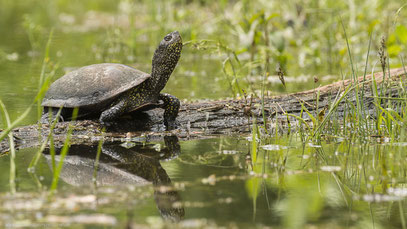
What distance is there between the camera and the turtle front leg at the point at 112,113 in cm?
500

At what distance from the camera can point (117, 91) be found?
507cm

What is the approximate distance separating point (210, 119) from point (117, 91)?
932 mm

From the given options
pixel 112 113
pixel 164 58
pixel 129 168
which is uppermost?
pixel 164 58

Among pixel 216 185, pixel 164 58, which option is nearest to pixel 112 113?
pixel 164 58

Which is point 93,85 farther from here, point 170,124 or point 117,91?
point 170,124

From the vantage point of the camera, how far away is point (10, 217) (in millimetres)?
2779

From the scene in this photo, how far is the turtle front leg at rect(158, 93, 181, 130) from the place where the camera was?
514cm

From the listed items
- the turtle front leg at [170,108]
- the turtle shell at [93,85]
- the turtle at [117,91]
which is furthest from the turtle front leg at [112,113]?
the turtle front leg at [170,108]

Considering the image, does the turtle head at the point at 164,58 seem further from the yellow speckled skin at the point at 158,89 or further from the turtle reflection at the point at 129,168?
the turtle reflection at the point at 129,168

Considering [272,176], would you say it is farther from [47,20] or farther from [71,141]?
[47,20]

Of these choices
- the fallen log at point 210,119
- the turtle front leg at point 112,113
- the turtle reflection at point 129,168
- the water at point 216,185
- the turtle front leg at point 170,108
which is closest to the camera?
the water at point 216,185

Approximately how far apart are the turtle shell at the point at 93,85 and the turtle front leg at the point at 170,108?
10.8 inches

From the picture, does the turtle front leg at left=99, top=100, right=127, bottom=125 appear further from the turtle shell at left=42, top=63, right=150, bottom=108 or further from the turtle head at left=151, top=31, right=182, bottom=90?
the turtle head at left=151, top=31, right=182, bottom=90

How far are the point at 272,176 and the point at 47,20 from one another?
13.8 metres
